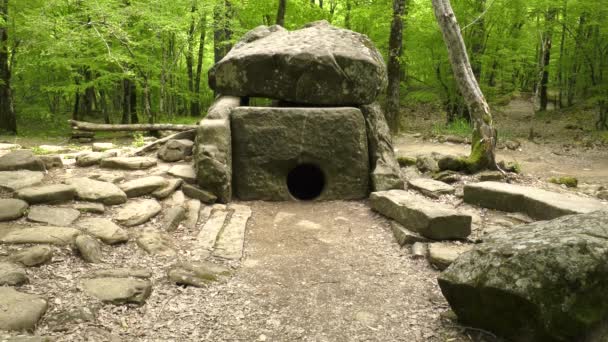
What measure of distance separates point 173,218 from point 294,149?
82.4 inches

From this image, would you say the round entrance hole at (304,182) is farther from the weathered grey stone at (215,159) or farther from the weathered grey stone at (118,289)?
the weathered grey stone at (118,289)

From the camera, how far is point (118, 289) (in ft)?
10.5

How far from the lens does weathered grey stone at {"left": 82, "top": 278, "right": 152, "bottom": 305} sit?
310 centimetres

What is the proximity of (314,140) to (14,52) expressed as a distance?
12.1 meters

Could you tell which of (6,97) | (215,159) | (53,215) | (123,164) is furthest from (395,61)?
(6,97)

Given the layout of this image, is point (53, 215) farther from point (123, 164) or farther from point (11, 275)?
point (123, 164)

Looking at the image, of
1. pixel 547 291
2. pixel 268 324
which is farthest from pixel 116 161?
pixel 547 291

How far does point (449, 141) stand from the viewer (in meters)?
10.8

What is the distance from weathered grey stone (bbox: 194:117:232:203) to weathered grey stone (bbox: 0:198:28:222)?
6.53 ft

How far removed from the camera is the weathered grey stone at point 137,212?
171 inches

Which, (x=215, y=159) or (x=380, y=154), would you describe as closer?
(x=215, y=159)

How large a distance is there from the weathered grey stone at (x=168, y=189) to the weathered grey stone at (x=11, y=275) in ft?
6.39

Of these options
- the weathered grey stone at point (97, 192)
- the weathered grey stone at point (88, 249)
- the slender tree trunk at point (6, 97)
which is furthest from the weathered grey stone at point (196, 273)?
the slender tree trunk at point (6, 97)

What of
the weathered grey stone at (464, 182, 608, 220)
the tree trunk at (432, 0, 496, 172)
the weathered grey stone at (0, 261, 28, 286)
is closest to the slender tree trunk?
the weathered grey stone at (0, 261, 28, 286)
